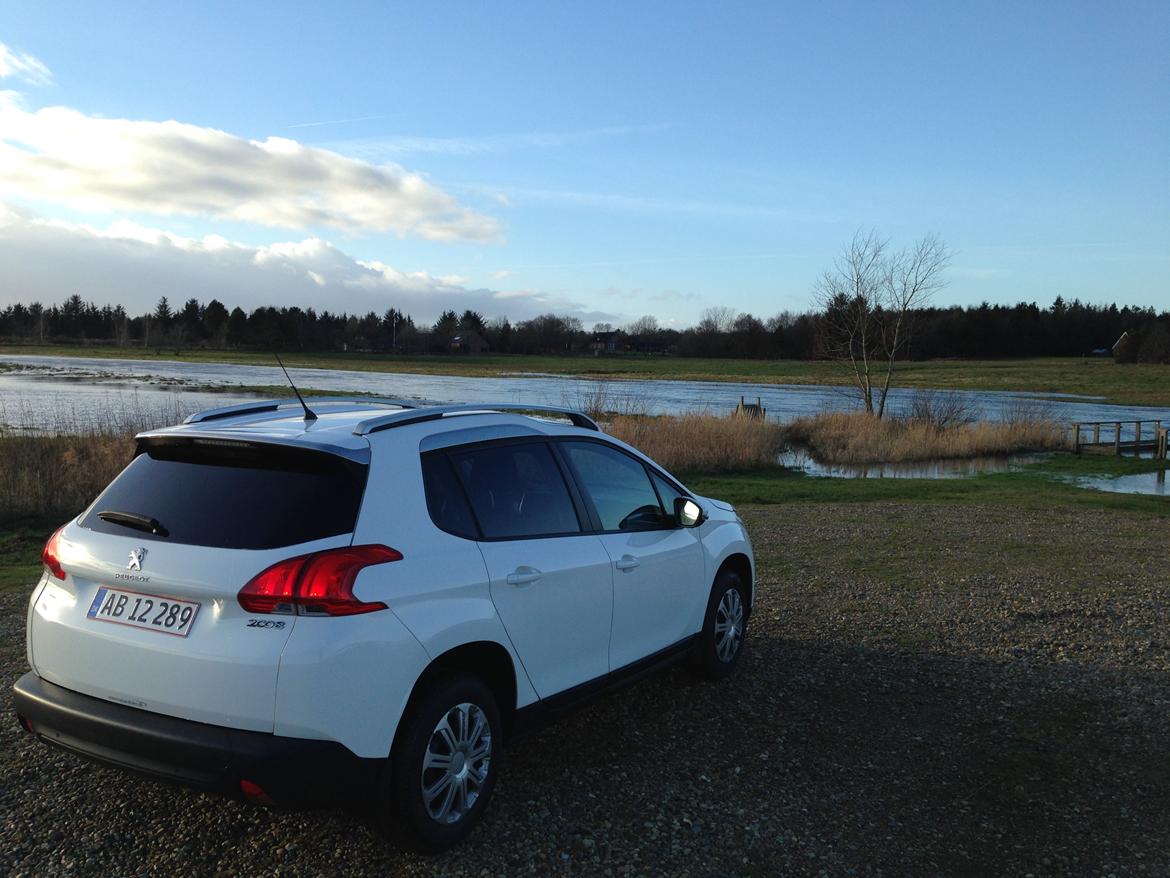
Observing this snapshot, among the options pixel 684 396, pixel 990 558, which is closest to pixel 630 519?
pixel 990 558

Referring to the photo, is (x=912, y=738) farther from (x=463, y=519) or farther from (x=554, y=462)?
(x=463, y=519)

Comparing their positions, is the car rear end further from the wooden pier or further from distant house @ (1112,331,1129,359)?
distant house @ (1112,331,1129,359)

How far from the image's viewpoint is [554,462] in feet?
15.7

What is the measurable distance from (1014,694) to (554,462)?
357cm

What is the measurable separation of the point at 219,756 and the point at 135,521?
1.04 metres

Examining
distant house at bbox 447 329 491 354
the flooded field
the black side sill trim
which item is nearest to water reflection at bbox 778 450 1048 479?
the flooded field

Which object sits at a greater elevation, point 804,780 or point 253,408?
point 253,408

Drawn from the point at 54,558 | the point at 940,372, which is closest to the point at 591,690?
the point at 54,558

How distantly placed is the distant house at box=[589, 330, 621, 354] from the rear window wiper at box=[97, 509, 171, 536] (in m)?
141

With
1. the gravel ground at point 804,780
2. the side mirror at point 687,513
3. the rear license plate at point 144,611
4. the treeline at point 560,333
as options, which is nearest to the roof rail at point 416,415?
the rear license plate at point 144,611

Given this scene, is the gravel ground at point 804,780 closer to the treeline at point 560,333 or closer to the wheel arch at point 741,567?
the wheel arch at point 741,567

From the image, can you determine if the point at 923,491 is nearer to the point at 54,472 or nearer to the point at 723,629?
the point at 723,629

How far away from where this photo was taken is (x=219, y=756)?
10.5 ft

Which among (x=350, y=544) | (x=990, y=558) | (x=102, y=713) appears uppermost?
(x=350, y=544)
